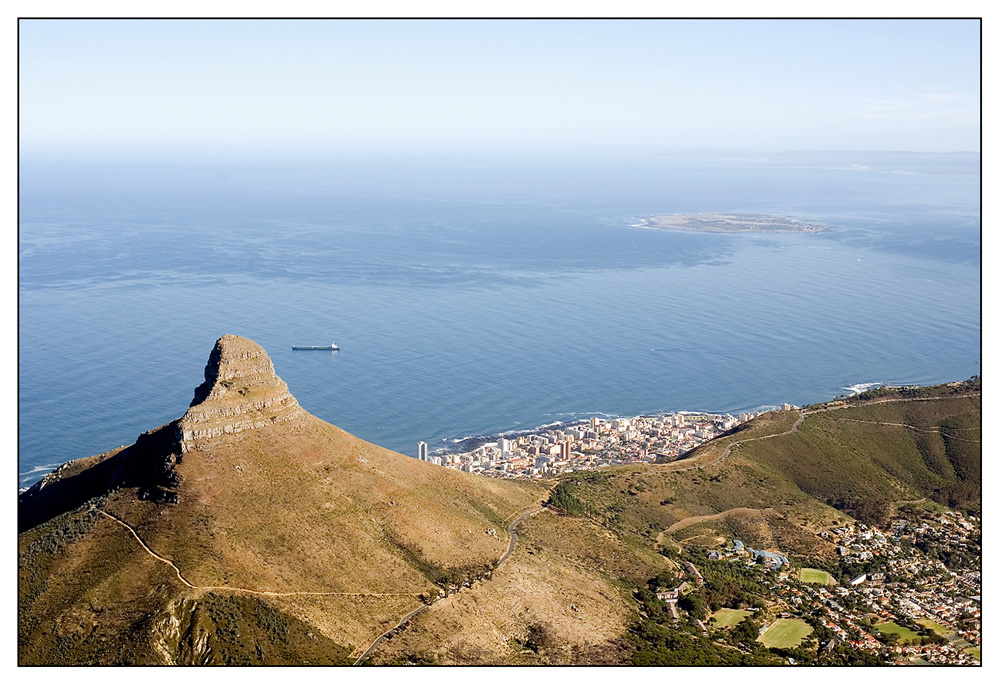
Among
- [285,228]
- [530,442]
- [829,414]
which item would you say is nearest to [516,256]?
[285,228]

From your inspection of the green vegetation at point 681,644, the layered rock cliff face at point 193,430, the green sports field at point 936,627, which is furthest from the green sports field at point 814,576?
the layered rock cliff face at point 193,430

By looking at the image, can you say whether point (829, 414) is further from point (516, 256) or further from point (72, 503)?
point (516, 256)

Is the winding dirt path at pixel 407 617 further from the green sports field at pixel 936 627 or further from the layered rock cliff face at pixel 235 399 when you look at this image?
the green sports field at pixel 936 627

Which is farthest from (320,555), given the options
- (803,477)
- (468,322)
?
(468,322)

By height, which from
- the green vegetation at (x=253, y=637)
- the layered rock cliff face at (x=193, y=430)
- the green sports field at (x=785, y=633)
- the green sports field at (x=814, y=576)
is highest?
the layered rock cliff face at (x=193, y=430)

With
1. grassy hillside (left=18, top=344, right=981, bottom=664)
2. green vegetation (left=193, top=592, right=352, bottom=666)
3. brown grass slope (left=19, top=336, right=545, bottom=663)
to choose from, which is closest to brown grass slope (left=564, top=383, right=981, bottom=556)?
grassy hillside (left=18, top=344, right=981, bottom=664)

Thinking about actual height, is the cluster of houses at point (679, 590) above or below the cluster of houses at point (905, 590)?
above

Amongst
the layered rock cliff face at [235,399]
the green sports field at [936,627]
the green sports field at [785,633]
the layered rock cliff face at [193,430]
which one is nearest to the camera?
the layered rock cliff face at [193,430]

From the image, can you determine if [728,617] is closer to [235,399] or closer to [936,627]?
[936,627]
